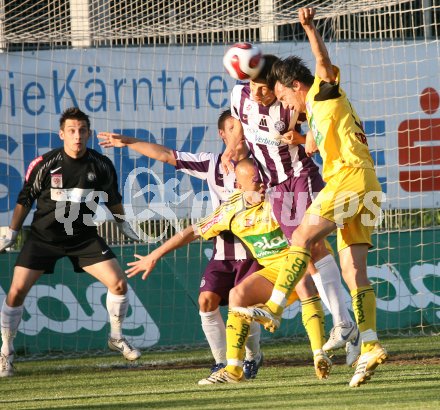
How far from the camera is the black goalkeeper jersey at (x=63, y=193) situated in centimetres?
964

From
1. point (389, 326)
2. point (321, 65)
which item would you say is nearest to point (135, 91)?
point (389, 326)

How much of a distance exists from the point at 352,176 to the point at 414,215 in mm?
5108

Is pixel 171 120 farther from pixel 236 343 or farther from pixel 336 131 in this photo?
pixel 336 131

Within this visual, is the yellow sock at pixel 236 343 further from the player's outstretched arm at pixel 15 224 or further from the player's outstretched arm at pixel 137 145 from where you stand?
the player's outstretched arm at pixel 15 224

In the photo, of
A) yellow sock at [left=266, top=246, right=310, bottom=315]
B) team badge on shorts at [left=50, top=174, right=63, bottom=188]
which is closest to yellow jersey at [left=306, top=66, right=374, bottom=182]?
yellow sock at [left=266, top=246, right=310, bottom=315]

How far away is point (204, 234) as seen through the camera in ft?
26.1

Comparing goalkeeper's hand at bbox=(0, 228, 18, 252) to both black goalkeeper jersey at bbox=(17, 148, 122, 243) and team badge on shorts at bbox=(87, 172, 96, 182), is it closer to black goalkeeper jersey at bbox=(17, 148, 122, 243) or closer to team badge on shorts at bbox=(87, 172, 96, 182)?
black goalkeeper jersey at bbox=(17, 148, 122, 243)

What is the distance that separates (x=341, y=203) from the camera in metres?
6.65

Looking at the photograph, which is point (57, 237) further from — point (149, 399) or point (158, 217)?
point (149, 399)

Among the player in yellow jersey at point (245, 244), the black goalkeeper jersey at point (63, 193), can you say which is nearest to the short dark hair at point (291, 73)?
the player in yellow jersey at point (245, 244)

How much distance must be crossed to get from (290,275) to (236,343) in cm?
113

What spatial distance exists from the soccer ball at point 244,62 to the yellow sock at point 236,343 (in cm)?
176

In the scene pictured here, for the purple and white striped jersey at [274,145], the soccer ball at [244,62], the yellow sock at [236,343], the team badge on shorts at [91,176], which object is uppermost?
the soccer ball at [244,62]

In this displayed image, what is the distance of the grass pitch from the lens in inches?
252
